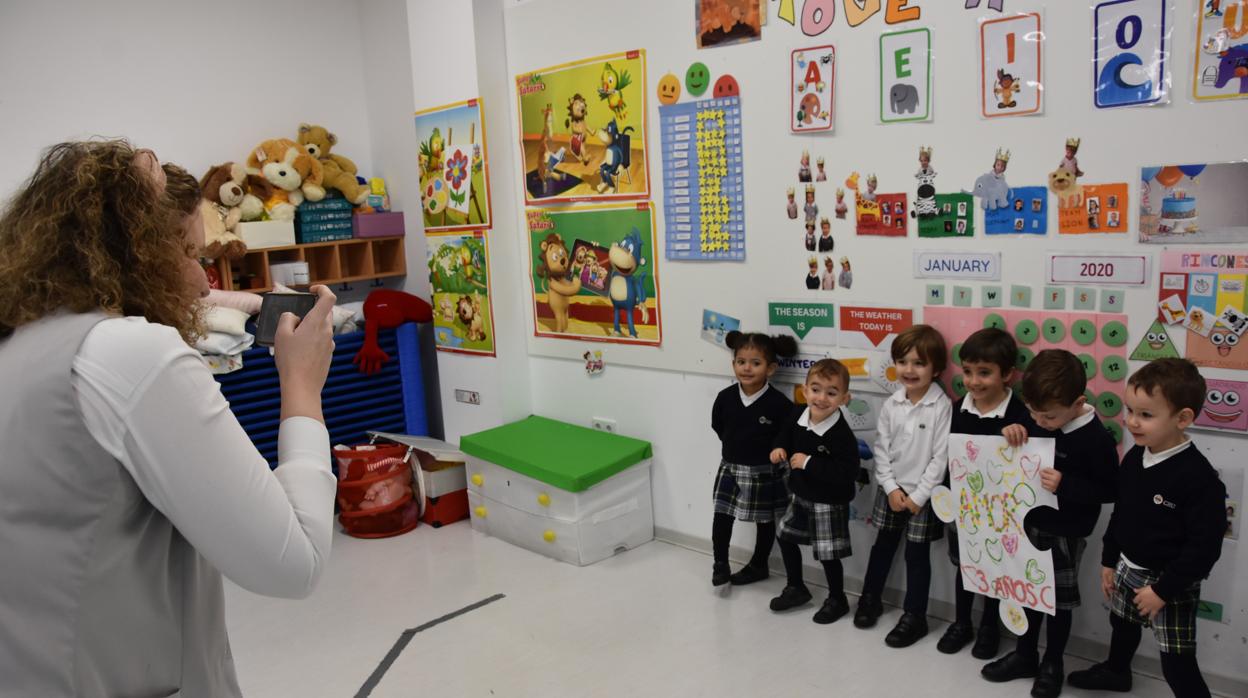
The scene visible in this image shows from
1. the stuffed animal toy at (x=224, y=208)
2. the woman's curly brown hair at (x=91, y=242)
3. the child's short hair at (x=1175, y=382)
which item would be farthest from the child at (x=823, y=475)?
the stuffed animal toy at (x=224, y=208)

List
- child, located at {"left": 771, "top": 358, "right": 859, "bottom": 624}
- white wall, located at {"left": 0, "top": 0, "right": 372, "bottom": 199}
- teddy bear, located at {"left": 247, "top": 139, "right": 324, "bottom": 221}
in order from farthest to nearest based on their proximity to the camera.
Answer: teddy bear, located at {"left": 247, "top": 139, "right": 324, "bottom": 221} < white wall, located at {"left": 0, "top": 0, "right": 372, "bottom": 199} < child, located at {"left": 771, "top": 358, "right": 859, "bottom": 624}

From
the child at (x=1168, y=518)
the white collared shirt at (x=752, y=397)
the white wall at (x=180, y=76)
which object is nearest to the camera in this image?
the child at (x=1168, y=518)

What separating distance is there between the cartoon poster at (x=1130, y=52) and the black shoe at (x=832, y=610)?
5.49ft

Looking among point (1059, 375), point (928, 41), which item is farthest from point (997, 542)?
point (928, 41)

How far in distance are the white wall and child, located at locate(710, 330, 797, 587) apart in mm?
2677

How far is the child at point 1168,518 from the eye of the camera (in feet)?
7.27

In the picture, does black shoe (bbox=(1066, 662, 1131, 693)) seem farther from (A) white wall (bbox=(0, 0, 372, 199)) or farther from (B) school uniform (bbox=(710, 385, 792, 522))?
(A) white wall (bbox=(0, 0, 372, 199))

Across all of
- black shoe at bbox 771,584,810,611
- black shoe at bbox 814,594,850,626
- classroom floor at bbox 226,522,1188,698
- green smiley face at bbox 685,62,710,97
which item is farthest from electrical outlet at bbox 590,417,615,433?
green smiley face at bbox 685,62,710,97

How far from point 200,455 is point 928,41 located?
243 centimetres

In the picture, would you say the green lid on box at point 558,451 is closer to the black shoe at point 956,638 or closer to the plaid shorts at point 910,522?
the plaid shorts at point 910,522

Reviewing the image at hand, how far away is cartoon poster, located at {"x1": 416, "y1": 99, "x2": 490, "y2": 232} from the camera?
4.08 meters

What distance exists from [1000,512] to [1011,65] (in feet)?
4.04

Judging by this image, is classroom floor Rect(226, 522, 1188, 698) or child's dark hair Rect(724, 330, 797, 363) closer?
classroom floor Rect(226, 522, 1188, 698)

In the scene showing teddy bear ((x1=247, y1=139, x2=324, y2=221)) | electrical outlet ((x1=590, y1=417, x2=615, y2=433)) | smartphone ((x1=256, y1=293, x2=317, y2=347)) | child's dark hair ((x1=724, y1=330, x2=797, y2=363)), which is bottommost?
electrical outlet ((x1=590, y1=417, x2=615, y2=433))
